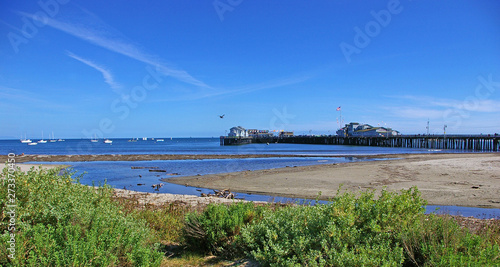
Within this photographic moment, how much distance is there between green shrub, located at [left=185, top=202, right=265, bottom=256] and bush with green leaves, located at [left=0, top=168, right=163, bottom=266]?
983mm

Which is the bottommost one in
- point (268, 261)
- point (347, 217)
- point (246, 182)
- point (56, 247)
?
point (246, 182)

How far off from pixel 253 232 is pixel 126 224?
1882 mm

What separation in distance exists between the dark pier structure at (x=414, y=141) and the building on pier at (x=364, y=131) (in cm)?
1308

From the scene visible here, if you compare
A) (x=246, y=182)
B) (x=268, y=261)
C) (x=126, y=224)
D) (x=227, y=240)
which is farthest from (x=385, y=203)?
(x=246, y=182)

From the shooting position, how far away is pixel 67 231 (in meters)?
4.09

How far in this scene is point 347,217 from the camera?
4277mm

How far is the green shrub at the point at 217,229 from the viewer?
548 centimetres

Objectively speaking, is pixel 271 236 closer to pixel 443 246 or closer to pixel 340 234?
pixel 340 234

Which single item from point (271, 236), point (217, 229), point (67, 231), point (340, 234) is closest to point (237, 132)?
point (217, 229)

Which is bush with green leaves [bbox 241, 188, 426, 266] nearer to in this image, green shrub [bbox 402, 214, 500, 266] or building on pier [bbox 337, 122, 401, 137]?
green shrub [bbox 402, 214, 500, 266]

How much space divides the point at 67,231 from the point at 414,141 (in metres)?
99.8

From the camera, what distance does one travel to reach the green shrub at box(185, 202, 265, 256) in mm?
5484

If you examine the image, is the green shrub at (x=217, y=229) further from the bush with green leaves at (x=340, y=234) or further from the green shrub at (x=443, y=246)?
the green shrub at (x=443, y=246)

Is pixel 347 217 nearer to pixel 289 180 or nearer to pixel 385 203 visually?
pixel 385 203
